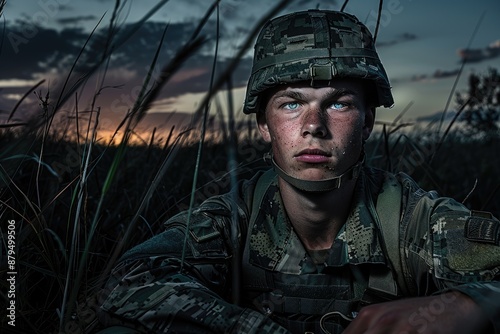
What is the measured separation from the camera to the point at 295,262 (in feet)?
9.35

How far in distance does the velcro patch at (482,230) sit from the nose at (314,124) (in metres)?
0.77

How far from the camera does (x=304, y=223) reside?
9.58ft

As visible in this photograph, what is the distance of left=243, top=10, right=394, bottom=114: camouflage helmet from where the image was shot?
2.84 meters

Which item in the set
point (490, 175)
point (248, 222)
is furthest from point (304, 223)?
point (490, 175)

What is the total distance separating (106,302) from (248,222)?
98 cm

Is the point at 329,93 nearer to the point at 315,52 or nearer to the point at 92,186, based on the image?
the point at 315,52

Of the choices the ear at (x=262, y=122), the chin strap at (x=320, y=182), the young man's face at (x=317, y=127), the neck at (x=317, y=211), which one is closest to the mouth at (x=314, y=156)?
the young man's face at (x=317, y=127)

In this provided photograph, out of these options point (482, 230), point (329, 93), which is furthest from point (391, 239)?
point (329, 93)

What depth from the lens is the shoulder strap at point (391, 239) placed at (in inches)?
107

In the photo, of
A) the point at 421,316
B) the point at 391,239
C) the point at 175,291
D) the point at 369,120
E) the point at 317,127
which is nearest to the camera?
the point at 421,316

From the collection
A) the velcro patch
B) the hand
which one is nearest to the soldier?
the velcro patch

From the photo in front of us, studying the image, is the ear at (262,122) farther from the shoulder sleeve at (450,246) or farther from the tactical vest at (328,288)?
the shoulder sleeve at (450,246)

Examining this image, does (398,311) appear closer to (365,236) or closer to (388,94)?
(365,236)

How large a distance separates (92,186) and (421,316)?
266 centimetres
